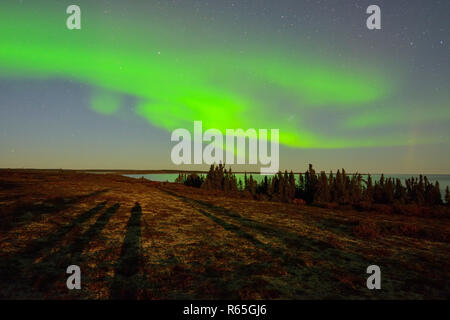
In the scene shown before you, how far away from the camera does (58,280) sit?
194 inches

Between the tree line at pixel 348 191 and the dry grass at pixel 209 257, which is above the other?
the dry grass at pixel 209 257

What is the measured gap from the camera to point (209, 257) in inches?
259

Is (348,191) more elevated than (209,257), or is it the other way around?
(209,257)

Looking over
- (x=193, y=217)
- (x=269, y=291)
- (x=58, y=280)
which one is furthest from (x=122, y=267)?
(x=193, y=217)

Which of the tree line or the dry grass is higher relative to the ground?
the dry grass

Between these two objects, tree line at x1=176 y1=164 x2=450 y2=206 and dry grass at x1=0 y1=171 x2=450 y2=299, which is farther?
tree line at x1=176 y1=164 x2=450 y2=206

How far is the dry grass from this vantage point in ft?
15.5

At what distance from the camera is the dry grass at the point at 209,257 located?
186 inches

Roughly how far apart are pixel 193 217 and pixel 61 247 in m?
6.29

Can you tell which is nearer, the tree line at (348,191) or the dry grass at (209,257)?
the dry grass at (209,257)

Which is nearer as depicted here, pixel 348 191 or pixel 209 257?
pixel 209 257
